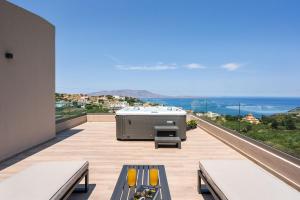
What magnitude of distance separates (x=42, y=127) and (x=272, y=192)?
578 cm

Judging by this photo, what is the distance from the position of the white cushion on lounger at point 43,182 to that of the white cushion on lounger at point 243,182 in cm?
141

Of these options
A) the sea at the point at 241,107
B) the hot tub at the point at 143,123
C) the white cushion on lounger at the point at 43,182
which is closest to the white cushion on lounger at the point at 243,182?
the white cushion on lounger at the point at 43,182

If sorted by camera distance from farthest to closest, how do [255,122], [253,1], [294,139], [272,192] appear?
1. [253,1]
2. [255,122]
3. [294,139]
4. [272,192]

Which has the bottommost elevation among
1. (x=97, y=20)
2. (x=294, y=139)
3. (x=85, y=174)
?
(x=85, y=174)

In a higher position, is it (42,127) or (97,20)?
(97,20)

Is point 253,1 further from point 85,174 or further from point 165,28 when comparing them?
point 85,174

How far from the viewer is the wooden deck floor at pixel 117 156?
364 centimetres

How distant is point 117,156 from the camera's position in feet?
17.6

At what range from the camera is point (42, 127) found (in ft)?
22.0

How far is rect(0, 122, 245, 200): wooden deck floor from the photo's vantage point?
364 centimetres

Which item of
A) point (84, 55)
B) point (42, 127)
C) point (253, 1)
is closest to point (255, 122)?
point (42, 127)

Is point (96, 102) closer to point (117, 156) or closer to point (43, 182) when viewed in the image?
point (117, 156)

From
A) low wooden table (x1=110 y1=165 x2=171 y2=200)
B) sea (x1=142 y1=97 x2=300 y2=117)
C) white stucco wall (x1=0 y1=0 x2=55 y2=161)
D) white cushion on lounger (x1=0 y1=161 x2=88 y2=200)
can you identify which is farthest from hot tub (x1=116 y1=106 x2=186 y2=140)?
low wooden table (x1=110 y1=165 x2=171 y2=200)

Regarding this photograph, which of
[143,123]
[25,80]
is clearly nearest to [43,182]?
[25,80]
